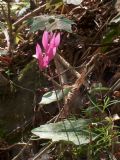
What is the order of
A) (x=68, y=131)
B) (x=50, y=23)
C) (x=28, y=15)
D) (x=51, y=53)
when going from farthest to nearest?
(x=28, y=15) → (x=50, y=23) → (x=68, y=131) → (x=51, y=53)

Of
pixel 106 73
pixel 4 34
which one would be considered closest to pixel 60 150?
pixel 106 73

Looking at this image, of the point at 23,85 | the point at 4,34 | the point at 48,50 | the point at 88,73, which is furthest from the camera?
the point at 4,34

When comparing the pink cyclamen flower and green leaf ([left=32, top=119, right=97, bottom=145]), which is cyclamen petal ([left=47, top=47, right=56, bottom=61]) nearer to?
the pink cyclamen flower

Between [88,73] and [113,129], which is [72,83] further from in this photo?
[113,129]

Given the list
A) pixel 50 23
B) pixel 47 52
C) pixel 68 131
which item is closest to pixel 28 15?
pixel 50 23

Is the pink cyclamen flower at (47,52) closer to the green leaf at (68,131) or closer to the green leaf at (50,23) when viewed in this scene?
the green leaf at (68,131)

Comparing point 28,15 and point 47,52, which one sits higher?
point 28,15

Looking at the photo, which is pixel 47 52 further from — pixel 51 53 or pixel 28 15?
pixel 28 15
